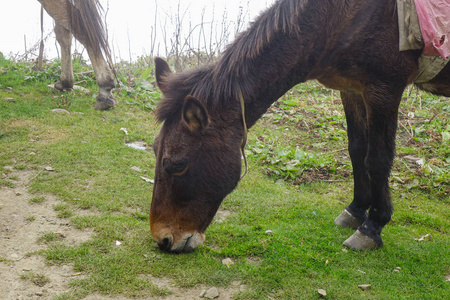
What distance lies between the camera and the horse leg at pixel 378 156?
3.15m

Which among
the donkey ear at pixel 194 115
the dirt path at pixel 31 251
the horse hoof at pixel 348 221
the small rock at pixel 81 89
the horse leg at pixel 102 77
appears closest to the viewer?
the dirt path at pixel 31 251

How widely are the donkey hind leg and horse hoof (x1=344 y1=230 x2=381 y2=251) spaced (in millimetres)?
5859

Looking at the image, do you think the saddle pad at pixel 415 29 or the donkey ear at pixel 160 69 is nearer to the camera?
the saddle pad at pixel 415 29

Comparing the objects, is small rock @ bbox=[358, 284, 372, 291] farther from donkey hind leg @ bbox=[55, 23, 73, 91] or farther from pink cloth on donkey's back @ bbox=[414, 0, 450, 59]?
donkey hind leg @ bbox=[55, 23, 73, 91]

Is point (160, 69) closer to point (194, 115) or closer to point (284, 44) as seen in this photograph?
point (194, 115)

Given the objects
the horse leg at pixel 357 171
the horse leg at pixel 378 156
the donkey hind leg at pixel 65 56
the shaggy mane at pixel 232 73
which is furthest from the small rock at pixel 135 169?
the donkey hind leg at pixel 65 56

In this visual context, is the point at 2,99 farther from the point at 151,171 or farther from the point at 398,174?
the point at 398,174

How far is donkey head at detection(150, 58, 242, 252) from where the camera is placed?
294 centimetres

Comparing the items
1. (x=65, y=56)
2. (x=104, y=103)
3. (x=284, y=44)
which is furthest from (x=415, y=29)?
(x=65, y=56)

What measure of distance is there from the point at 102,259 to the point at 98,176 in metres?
1.89

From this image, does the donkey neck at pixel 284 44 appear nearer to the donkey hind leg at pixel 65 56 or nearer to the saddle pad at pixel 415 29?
the saddle pad at pixel 415 29

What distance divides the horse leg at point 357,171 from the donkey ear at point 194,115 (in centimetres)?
180

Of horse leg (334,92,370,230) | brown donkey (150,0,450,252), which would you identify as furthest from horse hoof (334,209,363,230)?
brown donkey (150,0,450,252)

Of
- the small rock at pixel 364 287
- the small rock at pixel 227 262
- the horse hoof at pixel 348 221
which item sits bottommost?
the small rock at pixel 364 287
